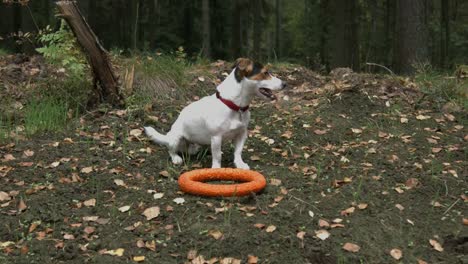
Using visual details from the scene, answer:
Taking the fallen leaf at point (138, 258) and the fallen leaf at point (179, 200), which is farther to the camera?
the fallen leaf at point (179, 200)

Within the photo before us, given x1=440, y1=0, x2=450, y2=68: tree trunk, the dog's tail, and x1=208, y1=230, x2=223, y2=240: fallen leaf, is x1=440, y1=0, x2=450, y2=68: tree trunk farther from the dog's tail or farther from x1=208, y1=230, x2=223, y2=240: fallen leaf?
x1=208, y1=230, x2=223, y2=240: fallen leaf

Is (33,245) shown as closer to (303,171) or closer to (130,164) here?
(130,164)

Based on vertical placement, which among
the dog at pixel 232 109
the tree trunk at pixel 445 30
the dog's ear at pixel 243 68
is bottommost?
the tree trunk at pixel 445 30

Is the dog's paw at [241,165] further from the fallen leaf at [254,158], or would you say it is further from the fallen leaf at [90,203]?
the fallen leaf at [90,203]

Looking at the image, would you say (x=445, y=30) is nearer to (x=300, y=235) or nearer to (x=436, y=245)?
(x=436, y=245)

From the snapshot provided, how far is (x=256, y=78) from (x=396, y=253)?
1.93 m

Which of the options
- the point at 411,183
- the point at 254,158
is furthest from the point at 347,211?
the point at 254,158

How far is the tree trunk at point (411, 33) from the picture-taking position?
10.3 m

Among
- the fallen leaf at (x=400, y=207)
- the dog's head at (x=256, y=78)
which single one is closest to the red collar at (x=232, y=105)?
the dog's head at (x=256, y=78)

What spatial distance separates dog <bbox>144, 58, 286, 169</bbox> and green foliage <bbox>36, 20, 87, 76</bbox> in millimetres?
2320

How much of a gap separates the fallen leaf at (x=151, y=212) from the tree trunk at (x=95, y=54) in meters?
2.59

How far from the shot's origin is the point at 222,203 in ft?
14.5

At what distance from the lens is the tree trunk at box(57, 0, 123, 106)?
613 centimetres

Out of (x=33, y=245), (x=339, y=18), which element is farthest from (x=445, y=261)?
(x=339, y=18)
